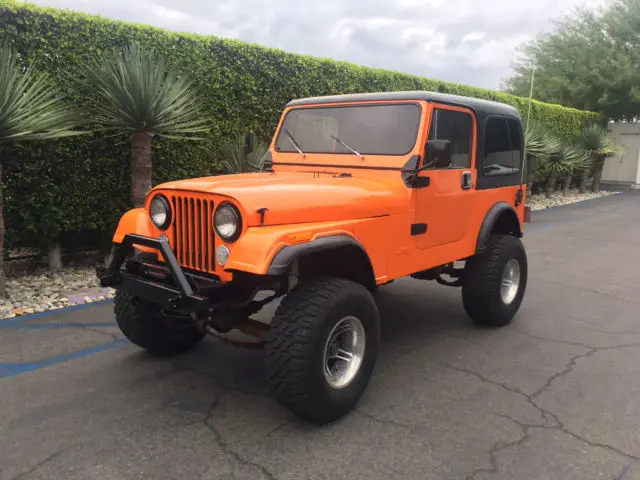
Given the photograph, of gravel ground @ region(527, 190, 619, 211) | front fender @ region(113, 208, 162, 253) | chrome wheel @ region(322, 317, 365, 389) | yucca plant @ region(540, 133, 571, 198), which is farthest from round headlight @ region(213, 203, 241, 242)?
gravel ground @ region(527, 190, 619, 211)

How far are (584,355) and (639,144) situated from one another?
19.4 meters

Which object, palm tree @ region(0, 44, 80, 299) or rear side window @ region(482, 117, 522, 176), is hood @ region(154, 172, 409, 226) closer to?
rear side window @ region(482, 117, 522, 176)

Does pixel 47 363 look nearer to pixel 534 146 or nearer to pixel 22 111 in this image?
pixel 22 111

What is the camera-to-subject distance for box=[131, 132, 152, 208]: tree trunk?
590cm

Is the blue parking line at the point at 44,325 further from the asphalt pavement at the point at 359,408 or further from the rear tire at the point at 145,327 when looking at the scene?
the rear tire at the point at 145,327

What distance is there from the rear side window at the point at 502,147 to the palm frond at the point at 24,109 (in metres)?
3.85

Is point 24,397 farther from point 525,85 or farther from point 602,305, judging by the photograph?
point 525,85

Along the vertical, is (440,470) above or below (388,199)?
below

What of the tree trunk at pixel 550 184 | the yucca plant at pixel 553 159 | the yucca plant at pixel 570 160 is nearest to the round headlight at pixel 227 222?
the yucca plant at pixel 553 159

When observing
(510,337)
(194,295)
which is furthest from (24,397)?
(510,337)

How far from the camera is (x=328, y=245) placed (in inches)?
117

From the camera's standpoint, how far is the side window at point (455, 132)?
156 inches

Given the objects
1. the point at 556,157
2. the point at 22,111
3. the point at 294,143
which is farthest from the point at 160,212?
the point at 556,157

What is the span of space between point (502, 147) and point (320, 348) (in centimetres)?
288
